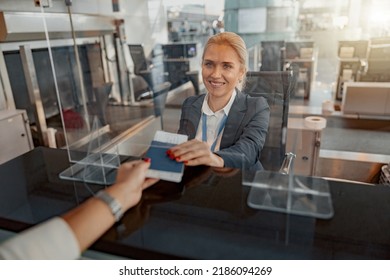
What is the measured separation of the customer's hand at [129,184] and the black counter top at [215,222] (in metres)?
0.03

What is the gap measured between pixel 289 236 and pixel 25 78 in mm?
3206

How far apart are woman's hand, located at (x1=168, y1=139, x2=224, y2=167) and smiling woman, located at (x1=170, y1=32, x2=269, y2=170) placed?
0.24 meters

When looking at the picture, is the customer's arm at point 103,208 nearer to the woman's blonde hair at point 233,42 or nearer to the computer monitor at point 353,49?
the woman's blonde hair at point 233,42

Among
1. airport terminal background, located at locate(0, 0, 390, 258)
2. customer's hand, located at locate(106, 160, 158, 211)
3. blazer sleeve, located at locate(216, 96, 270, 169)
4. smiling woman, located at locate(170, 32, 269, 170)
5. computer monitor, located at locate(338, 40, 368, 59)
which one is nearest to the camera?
customer's hand, located at locate(106, 160, 158, 211)

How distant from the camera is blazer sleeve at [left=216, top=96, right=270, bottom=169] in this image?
1.08 meters

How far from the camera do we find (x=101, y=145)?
44.5 inches

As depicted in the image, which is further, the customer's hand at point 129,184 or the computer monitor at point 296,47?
the computer monitor at point 296,47

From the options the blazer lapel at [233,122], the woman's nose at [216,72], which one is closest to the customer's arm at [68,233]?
the blazer lapel at [233,122]

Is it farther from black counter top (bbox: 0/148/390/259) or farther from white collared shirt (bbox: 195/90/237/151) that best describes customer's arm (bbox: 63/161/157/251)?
white collared shirt (bbox: 195/90/237/151)

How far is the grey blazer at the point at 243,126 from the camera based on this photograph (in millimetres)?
1146

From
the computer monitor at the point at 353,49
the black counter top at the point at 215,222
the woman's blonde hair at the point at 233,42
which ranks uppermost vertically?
the woman's blonde hair at the point at 233,42

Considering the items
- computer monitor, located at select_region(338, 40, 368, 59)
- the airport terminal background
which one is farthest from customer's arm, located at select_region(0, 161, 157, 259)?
computer monitor, located at select_region(338, 40, 368, 59)

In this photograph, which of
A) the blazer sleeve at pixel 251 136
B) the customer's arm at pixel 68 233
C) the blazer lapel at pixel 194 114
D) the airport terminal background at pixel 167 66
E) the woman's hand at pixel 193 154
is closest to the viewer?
the customer's arm at pixel 68 233
